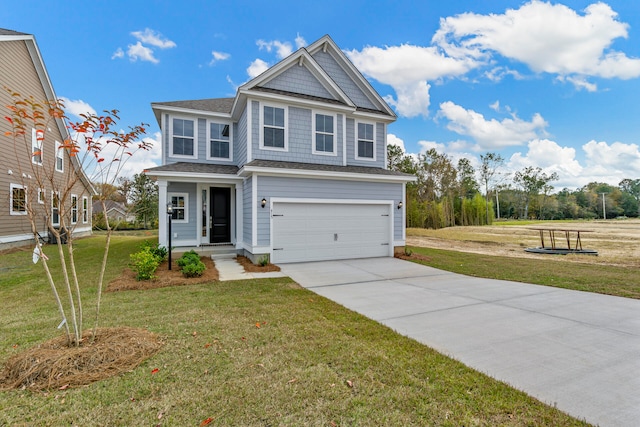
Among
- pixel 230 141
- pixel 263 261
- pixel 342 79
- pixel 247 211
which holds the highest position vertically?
pixel 342 79

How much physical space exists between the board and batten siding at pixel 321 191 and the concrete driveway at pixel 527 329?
2484 mm

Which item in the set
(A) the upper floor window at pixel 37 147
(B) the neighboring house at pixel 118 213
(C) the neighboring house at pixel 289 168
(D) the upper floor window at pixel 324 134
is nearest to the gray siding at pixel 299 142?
(C) the neighboring house at pixel 289 168

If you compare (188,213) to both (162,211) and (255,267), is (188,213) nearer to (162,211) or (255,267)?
(162,211)

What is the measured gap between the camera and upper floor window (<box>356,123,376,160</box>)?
38.6ft

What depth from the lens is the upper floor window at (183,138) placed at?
1129 cm

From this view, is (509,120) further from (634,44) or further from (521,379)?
(521,379)

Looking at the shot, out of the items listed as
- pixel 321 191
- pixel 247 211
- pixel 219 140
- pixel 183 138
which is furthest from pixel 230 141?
pixel 321 191

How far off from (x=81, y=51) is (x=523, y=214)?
2460 inches

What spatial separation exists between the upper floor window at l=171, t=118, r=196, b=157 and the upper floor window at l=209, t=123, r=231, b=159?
67 centimetres

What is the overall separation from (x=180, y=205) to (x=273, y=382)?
983cm

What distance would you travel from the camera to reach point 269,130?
1002 centimetres

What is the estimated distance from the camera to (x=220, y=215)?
1148 cm

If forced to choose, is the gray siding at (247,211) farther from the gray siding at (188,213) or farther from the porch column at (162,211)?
the porch column at (162,211)

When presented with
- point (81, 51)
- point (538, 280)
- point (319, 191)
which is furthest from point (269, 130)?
point (81, 51)
